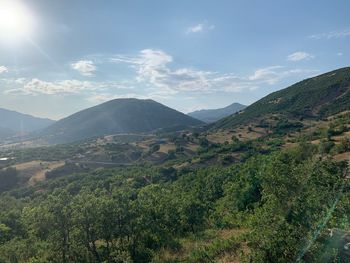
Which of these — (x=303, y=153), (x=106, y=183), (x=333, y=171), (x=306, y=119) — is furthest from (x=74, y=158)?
(x=333, y=171)

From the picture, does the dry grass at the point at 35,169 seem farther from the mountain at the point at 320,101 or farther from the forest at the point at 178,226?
the forest at the point at 178,226

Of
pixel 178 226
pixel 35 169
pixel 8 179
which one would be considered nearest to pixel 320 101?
pixel 35 169

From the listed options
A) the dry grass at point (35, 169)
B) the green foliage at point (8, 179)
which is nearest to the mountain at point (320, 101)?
the dry grass at point (35, 169)

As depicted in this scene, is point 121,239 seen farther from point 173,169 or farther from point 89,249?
point 173,169

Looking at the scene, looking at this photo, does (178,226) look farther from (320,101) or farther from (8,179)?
(320,101)

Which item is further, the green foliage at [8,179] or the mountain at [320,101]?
the mountain at [320,101]

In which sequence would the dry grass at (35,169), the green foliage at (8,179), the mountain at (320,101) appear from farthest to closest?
1. the mountain at (320,101)
2. the dry grass at (35,169)
3. the green foliage at (8,179)

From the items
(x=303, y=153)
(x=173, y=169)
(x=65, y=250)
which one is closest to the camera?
(x=65, y=250)

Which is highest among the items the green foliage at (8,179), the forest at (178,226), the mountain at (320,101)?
the mountain at (320,101)

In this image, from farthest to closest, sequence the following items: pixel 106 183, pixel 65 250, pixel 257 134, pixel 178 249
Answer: pixel 257 134 < pixel 106 183 < pixel 178 249 < pixel 65 250

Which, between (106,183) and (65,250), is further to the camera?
(106,183)

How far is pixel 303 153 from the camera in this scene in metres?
62.2

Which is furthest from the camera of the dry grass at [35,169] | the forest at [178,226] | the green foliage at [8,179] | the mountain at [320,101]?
the mountain at [320,101]

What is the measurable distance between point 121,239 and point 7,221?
30721 millimetres
